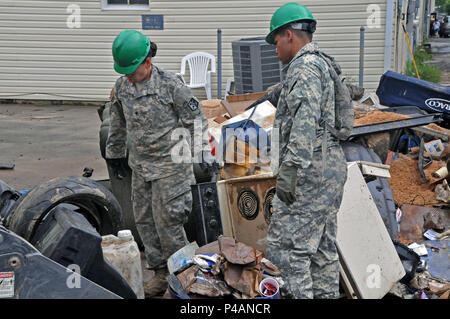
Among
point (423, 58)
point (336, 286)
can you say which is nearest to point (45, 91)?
point (336, 286)

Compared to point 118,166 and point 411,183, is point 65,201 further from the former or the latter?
point 411,183

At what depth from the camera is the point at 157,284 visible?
5000mm

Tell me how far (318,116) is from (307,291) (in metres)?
1.11

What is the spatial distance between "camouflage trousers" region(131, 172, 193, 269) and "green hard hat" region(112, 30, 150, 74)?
34.6 inches

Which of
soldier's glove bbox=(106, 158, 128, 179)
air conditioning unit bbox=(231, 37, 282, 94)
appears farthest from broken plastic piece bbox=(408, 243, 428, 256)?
air conditioning unit bbox=(231, 37, 282, 94)

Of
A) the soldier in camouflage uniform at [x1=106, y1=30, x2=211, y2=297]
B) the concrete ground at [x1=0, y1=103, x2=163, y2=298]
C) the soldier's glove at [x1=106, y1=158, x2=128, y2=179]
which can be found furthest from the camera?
the concrete ground at [x1=0, y1=103, x2=163, y2=298]

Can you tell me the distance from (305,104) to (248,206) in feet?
4.59

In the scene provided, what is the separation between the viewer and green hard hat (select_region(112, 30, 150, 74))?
15.2ft

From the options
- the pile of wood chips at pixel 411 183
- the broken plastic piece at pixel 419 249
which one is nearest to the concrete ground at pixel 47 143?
the broken plastic piece at pixel 419 249

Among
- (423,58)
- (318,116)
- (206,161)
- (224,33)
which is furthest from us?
(423,58)

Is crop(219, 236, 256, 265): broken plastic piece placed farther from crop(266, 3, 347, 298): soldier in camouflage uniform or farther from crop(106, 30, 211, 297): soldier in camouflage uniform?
crop(106, 30, 211, 297): soldier in camouflage uniform

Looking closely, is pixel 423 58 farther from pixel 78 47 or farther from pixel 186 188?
pixel 186 188

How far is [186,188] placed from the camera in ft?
16.3

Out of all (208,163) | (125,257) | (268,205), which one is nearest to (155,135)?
(208,163)
